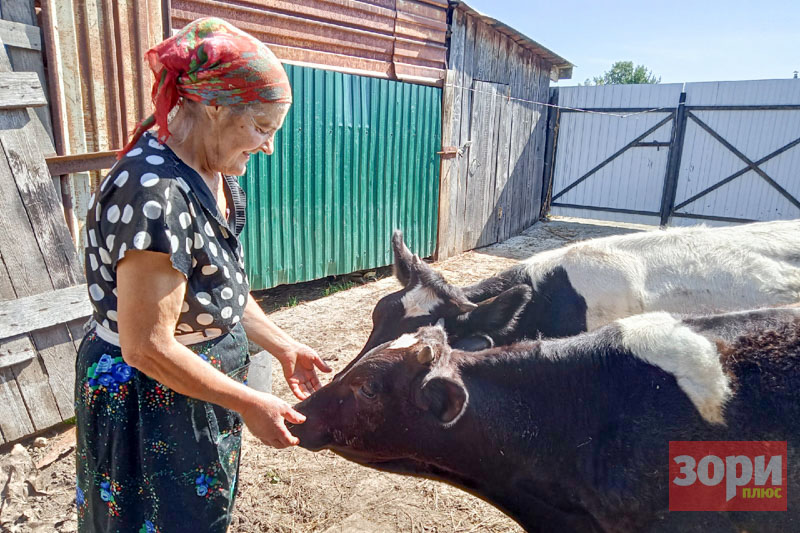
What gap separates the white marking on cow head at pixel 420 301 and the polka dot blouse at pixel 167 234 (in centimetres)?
197

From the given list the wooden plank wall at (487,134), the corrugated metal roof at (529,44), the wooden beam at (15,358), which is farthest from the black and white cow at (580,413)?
the corrugated metal roof at (529,44)

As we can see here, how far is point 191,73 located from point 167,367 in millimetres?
787

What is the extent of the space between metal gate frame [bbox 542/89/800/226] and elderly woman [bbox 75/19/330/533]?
13.0m

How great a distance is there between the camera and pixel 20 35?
370 cm

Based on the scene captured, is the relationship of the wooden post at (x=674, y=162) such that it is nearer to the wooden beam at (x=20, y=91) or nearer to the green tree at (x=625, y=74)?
the wooden beam at (x=20, y=91)

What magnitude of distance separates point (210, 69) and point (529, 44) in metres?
10.6

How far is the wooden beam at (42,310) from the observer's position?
3422 millimetres

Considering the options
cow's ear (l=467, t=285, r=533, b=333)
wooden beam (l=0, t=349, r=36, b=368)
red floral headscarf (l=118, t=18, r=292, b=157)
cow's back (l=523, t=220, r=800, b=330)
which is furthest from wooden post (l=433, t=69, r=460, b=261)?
red floral headscarf (l=118, t=18, r=292, b=157)

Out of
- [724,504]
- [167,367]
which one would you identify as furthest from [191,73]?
[724,504]

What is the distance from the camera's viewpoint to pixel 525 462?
224 cm

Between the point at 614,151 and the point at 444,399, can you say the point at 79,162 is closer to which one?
the point at 444,399

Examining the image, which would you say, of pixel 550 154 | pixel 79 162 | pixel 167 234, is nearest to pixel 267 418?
pixel 167 234

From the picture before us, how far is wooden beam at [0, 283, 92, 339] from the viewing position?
3422 mm

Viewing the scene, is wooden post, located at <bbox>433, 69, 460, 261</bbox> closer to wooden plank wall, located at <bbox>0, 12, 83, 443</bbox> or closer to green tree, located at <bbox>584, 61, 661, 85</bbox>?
wooden plank wall, located at <bbox>0, 12, 83, 443</bbox>
